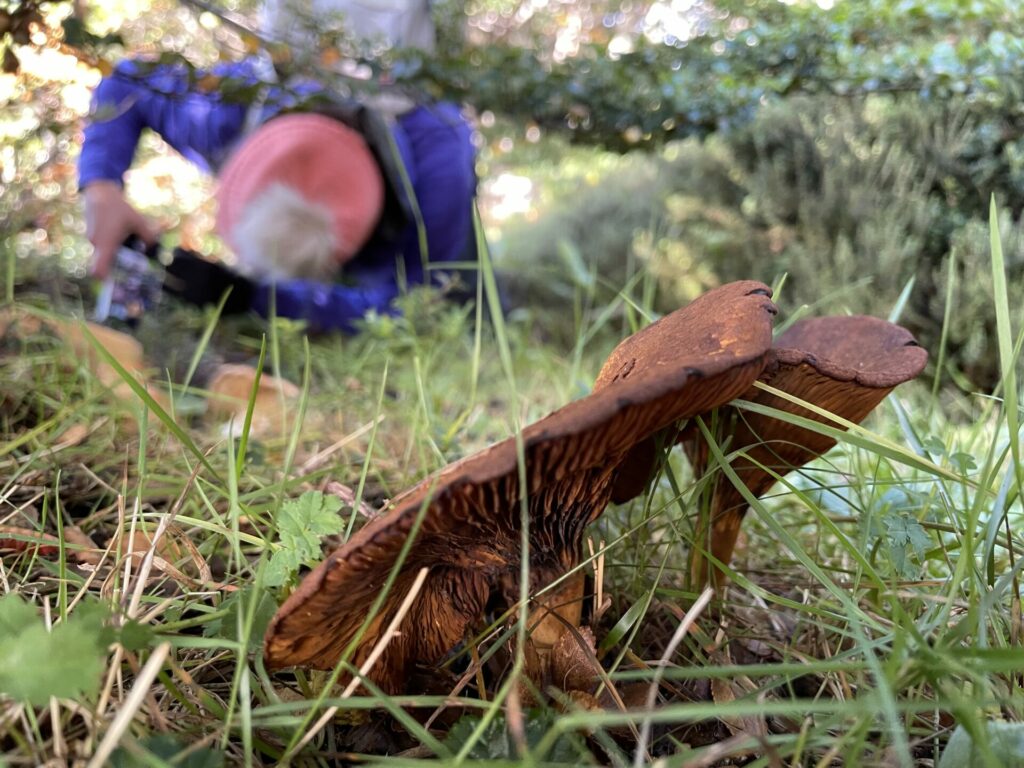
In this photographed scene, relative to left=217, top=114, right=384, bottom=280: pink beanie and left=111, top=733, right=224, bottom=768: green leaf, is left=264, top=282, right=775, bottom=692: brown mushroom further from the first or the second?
left=217, top=114, right=384, bottom=280: pink beanie

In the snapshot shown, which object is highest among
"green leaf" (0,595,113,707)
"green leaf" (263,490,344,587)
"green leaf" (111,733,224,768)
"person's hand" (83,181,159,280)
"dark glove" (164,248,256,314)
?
"green leaf" (0,595,113,707)

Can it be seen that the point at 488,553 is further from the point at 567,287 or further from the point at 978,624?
the point at 567,287

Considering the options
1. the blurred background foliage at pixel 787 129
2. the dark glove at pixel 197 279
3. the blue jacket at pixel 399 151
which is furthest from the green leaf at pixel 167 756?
the blue jacket at pixel 399 151

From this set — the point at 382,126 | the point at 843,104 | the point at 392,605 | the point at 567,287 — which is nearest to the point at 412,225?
the point at 382,126

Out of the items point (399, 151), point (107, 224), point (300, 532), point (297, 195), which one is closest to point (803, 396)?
point (300, 532)

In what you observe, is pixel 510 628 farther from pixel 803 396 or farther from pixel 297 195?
pixel 297 195

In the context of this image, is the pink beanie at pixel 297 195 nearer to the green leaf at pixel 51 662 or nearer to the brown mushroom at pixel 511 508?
the brown mushroom at pixel 511 508

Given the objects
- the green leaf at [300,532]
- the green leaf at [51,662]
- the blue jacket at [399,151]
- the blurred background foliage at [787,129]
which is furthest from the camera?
the blue jacket at [399,151]

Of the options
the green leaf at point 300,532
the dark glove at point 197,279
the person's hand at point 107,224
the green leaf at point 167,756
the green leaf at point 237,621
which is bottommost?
the dark glove at point 197,279

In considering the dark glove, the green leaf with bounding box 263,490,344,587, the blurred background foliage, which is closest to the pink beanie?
the dark glove
